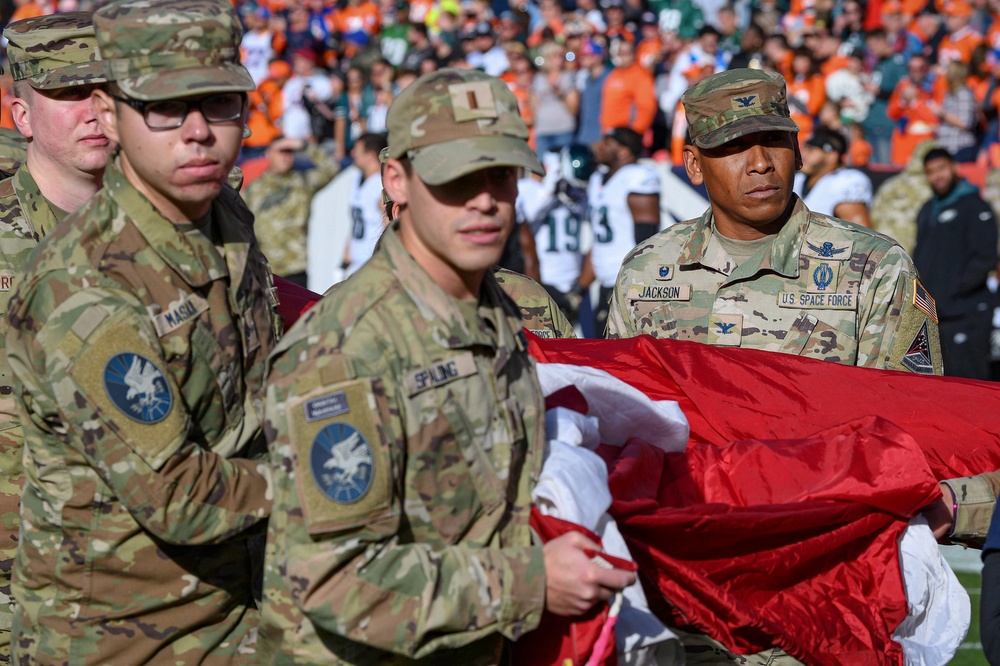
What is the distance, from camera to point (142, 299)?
2.74 meters

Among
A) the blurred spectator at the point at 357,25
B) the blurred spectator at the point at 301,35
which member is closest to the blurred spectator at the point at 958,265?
the blurred spectator at the point at 301,35

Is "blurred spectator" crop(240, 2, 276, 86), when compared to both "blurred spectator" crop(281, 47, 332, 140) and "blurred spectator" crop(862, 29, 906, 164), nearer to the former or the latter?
"blurred spectator" crop(281, 47, 332, 140)

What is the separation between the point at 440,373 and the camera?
2.55 metres

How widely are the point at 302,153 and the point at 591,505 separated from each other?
1196cm

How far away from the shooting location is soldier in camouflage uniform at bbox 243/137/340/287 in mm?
12750

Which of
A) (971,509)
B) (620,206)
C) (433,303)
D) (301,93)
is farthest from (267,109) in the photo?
(433,303)

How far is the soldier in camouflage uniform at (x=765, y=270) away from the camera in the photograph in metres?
4.31

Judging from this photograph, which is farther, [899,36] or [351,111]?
[351,111]

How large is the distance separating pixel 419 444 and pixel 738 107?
2389mm

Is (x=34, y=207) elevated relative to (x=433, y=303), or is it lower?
elevated

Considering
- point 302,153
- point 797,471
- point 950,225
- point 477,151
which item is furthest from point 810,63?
point 477,151

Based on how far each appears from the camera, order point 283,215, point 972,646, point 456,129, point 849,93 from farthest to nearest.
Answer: point 849,93 → point 283,215 → point 972,646 → point 456,129

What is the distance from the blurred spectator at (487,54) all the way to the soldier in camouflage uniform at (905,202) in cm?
671

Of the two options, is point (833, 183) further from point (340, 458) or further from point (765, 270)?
point (340, 458)
